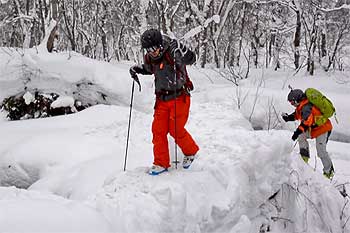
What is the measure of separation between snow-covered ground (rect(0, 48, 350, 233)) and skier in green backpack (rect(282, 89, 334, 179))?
0.57 meters

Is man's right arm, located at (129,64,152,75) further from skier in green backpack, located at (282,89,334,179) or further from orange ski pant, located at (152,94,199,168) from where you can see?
skier in green backpack, located at (282,89,334,179)

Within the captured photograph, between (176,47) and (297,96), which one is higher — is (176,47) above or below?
above

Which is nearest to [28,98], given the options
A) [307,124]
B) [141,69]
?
[141,69]

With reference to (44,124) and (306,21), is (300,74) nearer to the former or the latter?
(306,21)

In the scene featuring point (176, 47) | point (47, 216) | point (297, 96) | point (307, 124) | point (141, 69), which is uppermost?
point (176, 47)

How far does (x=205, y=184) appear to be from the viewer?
155 inches

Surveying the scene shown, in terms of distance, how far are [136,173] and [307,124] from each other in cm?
303

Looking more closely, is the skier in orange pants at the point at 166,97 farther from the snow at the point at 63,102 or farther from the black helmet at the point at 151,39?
the snow at the point at 63,102

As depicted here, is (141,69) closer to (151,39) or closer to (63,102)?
(151,39)

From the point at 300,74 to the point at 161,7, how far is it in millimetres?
5703

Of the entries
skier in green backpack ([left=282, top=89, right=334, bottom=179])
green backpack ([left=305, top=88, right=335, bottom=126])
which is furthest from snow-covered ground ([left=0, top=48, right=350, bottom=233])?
green backpack ([left=305, top=88, right=335, bottom=126])

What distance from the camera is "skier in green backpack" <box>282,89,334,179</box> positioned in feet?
19.8

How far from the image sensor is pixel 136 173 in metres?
4.19

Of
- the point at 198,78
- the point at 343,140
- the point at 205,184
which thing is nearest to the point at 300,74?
the point at 198,78
